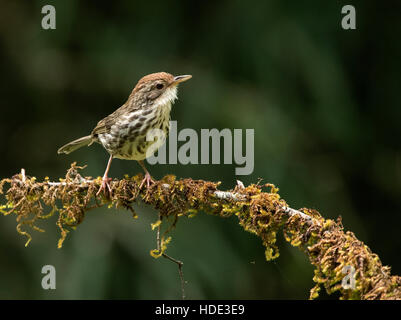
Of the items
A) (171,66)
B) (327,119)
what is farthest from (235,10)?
(327,119)

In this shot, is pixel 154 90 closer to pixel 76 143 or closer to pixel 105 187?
pixel 76 143

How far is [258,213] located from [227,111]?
3.18 metres

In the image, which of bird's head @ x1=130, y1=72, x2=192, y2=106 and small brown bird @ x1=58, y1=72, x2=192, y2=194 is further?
bird's head @ x1=130, y1=72, x2=192, y2=106

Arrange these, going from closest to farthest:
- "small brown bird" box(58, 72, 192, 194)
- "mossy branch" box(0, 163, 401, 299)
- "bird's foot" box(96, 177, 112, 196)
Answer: "mossy branch" box(0, 163, 401, 299) < "bird's foot" box(96, 177, 112, 196) < "small brown bird" box(58, 72, 192, 194)

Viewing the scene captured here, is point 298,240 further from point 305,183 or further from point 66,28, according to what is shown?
point 66,28

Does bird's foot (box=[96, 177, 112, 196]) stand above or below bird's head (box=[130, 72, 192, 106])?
below

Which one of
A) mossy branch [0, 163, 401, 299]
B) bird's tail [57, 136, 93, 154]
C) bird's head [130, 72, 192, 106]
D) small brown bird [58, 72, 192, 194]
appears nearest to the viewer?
mossy branch [0, 163, 401, 299]

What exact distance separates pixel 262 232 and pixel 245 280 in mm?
3130

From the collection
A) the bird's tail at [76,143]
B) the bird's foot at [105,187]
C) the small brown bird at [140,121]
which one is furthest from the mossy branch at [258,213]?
the bird's tail at [76,143]

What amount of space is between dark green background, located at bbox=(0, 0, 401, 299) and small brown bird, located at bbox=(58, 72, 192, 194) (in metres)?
1.64

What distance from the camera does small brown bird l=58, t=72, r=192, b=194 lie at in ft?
13.3

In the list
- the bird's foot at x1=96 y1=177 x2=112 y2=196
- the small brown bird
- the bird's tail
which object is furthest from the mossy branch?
the bird's tail

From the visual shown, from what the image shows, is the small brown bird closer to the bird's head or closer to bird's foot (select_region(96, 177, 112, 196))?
the bird's head

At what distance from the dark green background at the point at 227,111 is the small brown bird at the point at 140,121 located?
5.38 feet
